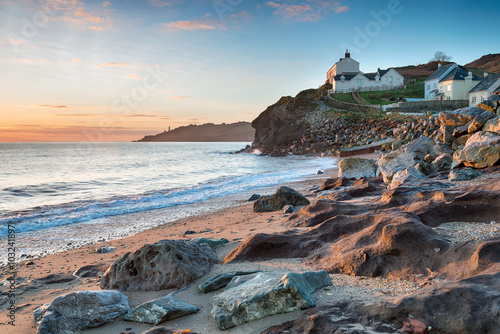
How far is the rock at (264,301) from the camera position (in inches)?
118

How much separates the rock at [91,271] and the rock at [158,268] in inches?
37.7

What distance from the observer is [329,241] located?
5.29 metres

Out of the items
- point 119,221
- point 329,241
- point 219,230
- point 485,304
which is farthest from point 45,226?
point 485,304

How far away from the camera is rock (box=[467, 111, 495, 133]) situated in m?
12.2

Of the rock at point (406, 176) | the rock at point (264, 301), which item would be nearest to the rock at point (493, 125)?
the rock at point (406, 176)

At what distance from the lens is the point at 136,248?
7406 millimetres

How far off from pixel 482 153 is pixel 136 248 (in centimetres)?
934

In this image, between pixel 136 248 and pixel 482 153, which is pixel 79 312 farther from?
pixel 482 153

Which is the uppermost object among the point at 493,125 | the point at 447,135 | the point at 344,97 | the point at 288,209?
the point at 344,97

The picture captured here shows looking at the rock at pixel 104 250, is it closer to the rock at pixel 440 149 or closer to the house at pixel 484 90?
the rock at pixel 440 149

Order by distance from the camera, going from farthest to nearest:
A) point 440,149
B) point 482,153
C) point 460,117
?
point 460,117, point 440,149, point 482,153

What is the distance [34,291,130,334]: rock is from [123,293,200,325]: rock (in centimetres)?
22

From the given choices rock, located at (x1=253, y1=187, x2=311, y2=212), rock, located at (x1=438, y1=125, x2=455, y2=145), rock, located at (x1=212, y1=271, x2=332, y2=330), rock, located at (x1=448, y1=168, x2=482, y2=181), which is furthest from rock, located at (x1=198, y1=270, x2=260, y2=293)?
rock, located at (x1=438, y1=125, x2=455, y2=145)

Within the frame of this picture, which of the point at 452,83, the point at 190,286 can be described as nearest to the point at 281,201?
the point at 190,286
